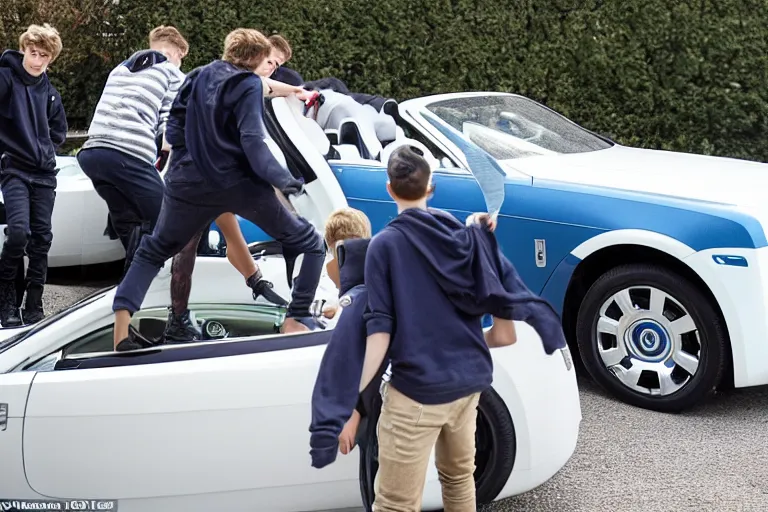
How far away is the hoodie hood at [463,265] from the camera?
2.86 metres

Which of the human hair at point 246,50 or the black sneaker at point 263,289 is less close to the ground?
the human hair at point 246,50

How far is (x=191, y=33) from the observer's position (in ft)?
31.6

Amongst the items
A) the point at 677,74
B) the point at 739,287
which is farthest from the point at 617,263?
the point at 677,74

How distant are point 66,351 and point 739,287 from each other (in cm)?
297

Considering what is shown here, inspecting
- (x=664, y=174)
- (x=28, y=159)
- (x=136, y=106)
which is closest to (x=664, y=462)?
(x=664, y=174)

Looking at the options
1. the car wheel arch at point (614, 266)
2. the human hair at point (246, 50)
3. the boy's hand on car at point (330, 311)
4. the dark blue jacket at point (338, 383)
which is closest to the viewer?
the dark blue jacket at point (338, 383)

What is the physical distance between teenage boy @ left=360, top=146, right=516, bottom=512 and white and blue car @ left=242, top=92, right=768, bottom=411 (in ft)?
6.25

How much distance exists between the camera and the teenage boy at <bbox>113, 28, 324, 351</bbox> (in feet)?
12.8

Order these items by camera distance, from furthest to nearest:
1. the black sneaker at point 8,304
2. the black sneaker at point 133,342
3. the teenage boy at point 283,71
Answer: the teenage boy at point 283,71
the black sneaker at point 8,304
the black sneaker at point 133,342

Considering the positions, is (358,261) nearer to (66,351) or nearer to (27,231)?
(66,351)

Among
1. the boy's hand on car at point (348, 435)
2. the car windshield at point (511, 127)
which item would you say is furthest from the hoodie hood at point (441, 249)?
the car windshield at point (511, 127)

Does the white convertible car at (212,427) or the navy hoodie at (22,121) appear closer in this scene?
the white convertible car at (212,427)

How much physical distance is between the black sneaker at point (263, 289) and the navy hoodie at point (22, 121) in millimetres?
2494

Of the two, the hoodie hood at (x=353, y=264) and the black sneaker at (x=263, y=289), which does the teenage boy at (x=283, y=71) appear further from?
the hoodie hood at (x=353, y=264)
